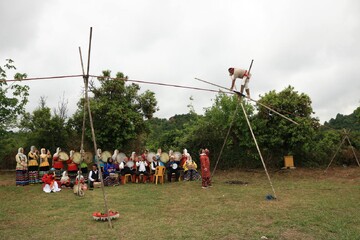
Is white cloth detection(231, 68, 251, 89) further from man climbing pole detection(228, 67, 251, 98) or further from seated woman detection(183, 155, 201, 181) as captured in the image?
seated woman detection(183, 155, 201, 181)

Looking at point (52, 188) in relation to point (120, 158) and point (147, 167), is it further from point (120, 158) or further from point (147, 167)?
point (147, 167)

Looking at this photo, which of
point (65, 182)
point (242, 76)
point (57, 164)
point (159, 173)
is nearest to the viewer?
point (242, 76)

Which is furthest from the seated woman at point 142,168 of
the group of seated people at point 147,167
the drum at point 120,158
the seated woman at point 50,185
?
the seated woman at point 50,185

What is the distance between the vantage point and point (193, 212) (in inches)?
275

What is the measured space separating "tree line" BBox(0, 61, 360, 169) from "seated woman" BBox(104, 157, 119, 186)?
251cm

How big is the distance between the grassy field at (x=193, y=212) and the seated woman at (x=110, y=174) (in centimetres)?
95

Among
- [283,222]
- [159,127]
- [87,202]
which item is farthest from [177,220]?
[159,127]

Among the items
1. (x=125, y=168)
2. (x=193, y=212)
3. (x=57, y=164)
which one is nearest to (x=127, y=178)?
(x=125, y=168)

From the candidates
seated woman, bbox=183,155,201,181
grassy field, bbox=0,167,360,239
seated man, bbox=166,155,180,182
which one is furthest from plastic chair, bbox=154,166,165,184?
grassy field, bbox=0,167,360,239

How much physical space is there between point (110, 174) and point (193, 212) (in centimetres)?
564

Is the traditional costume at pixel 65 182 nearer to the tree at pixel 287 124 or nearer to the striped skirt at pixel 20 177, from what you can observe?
the striped skirt at pixel 20 177

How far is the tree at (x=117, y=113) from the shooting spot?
14.6m

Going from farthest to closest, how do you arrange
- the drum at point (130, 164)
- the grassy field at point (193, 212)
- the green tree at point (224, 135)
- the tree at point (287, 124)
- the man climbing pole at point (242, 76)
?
the green tree at point (224, 135) < the tree at point (287, 124) < the drum at point (130, 164) < the man climbing pole at point (242, 76) < the grassy field at point (193, 212)

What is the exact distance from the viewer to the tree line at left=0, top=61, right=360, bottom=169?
13.9 meters
